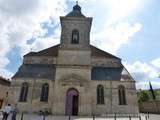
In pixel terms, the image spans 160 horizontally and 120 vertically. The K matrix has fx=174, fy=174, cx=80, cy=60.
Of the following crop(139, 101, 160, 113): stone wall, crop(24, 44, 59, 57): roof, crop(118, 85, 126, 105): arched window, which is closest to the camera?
crop(118, 85, 126, 105): arched window

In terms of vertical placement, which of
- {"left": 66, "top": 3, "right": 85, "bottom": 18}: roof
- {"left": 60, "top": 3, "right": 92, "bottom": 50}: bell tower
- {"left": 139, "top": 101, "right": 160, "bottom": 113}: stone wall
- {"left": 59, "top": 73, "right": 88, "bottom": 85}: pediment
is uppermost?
{"left": 66, "top": 3, "right": 85, "bottom": 18}: roof

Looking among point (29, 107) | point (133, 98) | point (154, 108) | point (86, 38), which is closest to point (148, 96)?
Result: point (154, 108)

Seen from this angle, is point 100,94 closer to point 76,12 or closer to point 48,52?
point 48,52

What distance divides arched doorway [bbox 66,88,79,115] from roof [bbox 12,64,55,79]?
3918 mm

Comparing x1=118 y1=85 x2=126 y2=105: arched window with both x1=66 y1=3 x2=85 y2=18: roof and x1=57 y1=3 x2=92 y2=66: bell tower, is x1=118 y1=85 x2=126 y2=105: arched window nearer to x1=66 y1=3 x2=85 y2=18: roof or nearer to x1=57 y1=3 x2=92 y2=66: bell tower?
x1=57 y1=3 x2=92 y2=66: bell tower

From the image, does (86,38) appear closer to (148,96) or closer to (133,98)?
(133,98)

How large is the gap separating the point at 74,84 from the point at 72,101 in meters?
2.18

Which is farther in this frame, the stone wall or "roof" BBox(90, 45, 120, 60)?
the stone wall

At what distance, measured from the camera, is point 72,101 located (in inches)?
864

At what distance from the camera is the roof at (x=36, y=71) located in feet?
79.9

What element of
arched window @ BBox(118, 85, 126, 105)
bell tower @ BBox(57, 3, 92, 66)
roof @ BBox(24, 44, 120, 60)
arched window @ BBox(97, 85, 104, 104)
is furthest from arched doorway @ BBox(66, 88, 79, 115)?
roof @ BBox(24, 44, 120, 60)

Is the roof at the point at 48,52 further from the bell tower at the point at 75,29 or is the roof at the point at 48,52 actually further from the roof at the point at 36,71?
the bell tower at the point at 75,29

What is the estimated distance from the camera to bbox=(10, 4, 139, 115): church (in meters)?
21.7

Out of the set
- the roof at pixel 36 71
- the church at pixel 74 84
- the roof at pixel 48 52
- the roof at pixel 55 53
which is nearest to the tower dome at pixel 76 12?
the church at pixel 74 84
